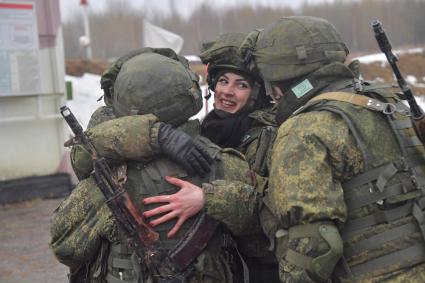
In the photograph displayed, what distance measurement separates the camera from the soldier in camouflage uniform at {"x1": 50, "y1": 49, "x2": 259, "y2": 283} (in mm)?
2195

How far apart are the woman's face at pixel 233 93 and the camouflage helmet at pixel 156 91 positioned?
0.68 meters

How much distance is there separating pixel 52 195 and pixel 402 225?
19.1 feet

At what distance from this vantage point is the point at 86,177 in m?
2.41

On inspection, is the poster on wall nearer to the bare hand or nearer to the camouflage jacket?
the camouflage jacket

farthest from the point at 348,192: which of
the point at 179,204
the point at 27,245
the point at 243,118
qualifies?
the point at 27,245

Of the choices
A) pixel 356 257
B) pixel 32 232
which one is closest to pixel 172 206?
pixel 356 257

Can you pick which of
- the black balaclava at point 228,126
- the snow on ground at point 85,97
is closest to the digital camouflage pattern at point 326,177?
the black balaclava at point 228,126

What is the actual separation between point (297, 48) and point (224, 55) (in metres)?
0.95

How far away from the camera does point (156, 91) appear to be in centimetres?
228

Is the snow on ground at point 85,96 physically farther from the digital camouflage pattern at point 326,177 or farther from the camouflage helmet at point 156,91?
the digital camouflage pattern at point 326,177

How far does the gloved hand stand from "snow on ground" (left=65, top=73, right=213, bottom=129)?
13537 millimetres

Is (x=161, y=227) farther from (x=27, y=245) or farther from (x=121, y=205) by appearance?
(x=27, y=245)

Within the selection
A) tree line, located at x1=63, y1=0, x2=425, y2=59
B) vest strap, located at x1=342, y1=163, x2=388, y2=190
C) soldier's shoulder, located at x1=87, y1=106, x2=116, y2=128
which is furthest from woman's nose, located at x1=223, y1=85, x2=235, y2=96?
tree line, located at x1=63, y1=0, x2=425, y2=59

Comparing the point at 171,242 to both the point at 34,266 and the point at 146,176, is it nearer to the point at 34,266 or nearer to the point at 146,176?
the point at 146,176
